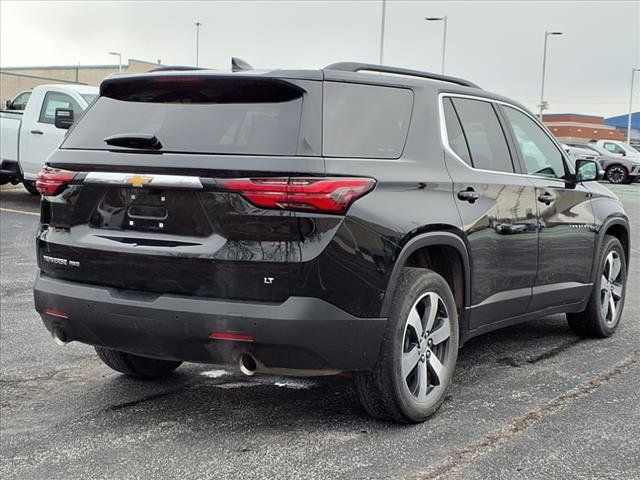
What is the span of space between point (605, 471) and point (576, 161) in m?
2.86

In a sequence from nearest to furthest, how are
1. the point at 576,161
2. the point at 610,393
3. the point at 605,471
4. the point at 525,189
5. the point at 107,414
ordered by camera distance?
the point at 605,471
the point at 107,414
the point at 610,393
the point at 525,189
the point at 576,161

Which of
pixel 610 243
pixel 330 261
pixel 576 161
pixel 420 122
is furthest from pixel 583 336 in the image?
pixel 330 261

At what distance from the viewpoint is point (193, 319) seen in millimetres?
3738

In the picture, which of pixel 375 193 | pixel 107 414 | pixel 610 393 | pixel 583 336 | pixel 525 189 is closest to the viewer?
pixel 375 193

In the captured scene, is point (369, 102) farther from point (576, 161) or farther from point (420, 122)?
point (576, 161)

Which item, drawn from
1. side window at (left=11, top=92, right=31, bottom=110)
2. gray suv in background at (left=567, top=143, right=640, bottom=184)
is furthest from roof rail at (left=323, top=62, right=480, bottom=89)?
gray suv in background at (left=567, top=143, right=640, bottom=184)

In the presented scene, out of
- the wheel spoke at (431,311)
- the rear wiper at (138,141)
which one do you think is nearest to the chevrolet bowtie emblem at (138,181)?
the rear wiper at (138,141)

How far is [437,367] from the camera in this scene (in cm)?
441

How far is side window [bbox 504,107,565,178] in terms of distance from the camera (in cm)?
545

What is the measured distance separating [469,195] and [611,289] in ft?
7.86

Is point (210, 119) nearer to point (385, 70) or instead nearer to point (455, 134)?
point (385, 70)

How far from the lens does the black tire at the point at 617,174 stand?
29.6 meters

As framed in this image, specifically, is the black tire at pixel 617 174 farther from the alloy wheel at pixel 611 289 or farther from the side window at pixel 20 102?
the alloy wheel at pixel 611 289

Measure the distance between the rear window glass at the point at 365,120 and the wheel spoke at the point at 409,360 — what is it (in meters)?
0.99
